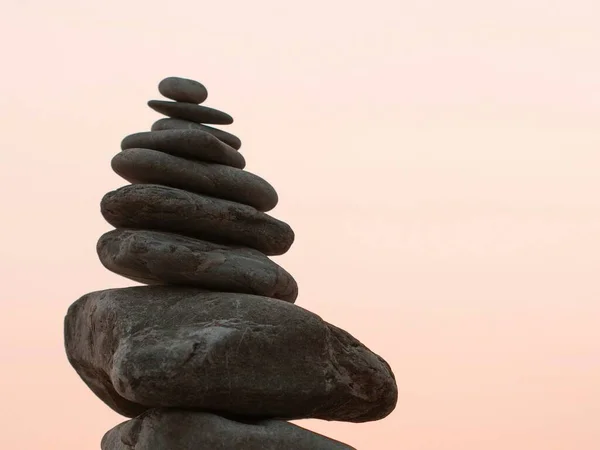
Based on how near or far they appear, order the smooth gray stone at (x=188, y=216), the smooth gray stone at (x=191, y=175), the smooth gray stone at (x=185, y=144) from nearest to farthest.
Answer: the smooth gray stone at (x=188, y=216) < the smooth gray stone at (x=191, y=175) < the smooth gray stone at (x=185, y=144)

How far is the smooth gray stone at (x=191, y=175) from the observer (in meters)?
10.7

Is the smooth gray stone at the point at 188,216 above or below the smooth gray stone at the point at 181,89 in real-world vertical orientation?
below

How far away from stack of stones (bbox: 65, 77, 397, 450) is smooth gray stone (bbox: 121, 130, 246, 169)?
0.01 m

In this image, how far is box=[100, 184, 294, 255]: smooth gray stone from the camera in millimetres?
10430

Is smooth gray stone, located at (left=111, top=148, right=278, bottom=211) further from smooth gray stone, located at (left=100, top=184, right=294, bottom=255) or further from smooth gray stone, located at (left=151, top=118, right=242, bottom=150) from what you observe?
smooth gray stone, located at (left=151, top=118, right=242, bottom=150)

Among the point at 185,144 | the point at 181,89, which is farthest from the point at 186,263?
the point at 181,89

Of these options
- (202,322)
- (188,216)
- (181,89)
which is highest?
(181,89)

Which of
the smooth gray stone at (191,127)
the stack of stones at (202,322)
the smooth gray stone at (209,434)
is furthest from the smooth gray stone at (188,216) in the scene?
the smooth gray stone at (209,434)

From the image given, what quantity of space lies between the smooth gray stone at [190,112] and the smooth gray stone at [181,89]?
0.08 meters

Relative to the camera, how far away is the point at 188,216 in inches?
415

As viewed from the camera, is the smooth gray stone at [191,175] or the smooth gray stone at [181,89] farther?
the smooth gray stone at [181,89]

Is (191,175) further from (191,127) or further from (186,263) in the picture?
(186,263)

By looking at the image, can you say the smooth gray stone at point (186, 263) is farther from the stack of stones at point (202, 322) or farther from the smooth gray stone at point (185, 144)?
the smooth gray stone at point (185, 144)

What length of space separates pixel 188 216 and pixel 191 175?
50 cm
